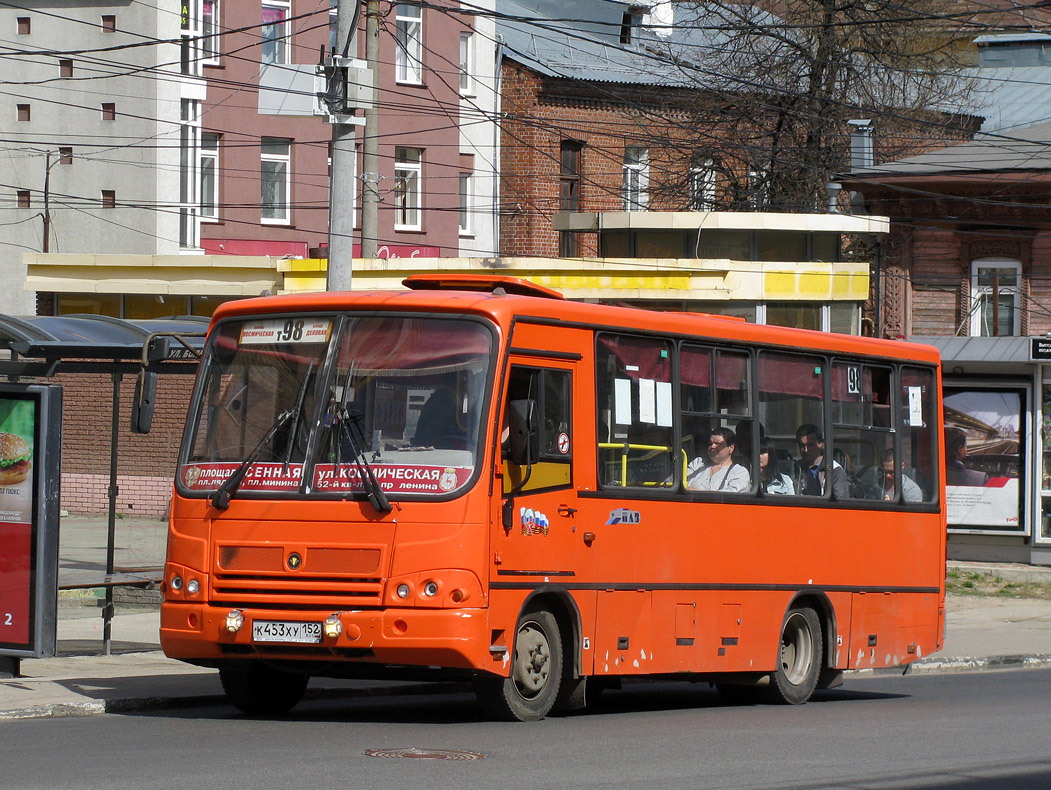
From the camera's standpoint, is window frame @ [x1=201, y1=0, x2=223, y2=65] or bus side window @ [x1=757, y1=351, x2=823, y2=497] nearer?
bus side window @ [x1=757, y1=351, x2=823, y2=497]

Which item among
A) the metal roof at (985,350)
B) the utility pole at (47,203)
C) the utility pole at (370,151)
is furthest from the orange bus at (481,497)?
the utility pole at (47,203)

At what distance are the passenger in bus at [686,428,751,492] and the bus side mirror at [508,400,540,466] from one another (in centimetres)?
221

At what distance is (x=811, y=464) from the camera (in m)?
13.9

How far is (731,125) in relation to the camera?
136 feet

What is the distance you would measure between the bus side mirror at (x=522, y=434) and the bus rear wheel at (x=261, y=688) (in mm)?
2215

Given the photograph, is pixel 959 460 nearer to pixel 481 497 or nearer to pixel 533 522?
pixel 533 522

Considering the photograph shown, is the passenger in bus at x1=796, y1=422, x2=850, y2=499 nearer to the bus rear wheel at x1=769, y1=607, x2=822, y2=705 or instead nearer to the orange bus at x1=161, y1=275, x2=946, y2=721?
the orange bus at x1=161, y1=275, x2=946, y2=721

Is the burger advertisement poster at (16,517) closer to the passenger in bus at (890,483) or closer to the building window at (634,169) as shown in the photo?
the passenger in bus at (890,483)

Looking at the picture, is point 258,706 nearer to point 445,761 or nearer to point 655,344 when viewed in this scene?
point 445,761

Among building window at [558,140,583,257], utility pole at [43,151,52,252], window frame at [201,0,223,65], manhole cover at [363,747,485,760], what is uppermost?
window frame at [201,0,223,65]

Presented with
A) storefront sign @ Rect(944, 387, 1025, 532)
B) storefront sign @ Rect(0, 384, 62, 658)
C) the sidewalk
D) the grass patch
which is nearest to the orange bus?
the sidewalk

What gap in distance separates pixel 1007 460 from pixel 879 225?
5.91 metres

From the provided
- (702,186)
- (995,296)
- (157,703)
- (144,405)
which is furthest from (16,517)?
(702,186)

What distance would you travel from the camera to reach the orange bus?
10359 mm
